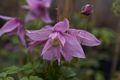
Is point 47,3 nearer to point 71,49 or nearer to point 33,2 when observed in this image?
point 33,2

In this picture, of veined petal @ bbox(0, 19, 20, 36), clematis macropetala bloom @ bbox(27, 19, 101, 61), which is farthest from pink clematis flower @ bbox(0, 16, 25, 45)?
clematis macropetala bloom @ bbox(27, 19, 101, 61)

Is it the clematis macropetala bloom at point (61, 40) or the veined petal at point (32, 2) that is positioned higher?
the veined petal at point (32, 2)

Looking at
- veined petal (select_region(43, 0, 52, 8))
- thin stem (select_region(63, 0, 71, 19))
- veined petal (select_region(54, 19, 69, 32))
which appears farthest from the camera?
veined petal (select_region(43, 0, 52, 8))

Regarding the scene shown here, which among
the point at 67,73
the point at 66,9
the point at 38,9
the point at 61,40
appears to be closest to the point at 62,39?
the point at 61,40

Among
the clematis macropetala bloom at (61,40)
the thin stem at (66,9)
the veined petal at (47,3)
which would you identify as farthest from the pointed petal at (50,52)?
the veined petal at (47,3)

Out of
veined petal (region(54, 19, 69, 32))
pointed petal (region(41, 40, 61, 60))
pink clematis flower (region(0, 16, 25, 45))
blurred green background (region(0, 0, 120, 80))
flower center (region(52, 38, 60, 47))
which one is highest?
veined petal (region(54, 19, 69, 32))

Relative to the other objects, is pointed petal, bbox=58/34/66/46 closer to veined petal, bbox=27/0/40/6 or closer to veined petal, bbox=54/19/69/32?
veined petal, bbox=54/19/69/32

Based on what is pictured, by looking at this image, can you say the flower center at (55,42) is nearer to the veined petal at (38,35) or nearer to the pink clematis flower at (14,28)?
the veined petal at (38,35)
